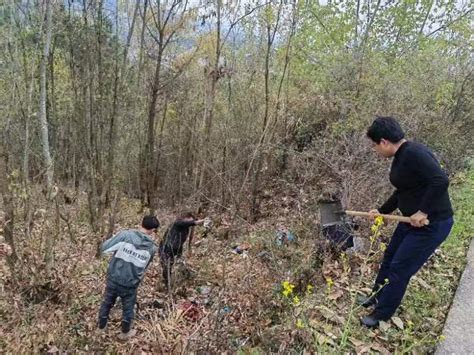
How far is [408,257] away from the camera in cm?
323

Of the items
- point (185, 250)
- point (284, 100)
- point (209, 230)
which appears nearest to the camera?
point (185, 250)

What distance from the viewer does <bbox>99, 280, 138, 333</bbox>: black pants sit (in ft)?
15.7

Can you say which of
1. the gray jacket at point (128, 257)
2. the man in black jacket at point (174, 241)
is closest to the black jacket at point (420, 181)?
the gray jacket at point (128, 257)

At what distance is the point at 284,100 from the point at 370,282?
657cm

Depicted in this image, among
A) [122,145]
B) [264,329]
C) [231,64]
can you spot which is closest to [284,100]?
[231,64]

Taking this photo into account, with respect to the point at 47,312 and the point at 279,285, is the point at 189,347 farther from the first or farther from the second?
the point at 47,312

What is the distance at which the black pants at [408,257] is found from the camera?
10.5 feet

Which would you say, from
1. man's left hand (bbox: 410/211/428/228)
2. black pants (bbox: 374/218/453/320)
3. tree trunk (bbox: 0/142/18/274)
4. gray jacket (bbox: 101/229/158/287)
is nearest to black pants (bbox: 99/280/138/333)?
gray jacket (bbox: 101/229/158/287)

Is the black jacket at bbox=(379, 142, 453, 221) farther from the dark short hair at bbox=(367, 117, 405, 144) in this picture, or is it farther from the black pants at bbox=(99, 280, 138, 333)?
the black pants at bbox=(99, 280, 138, 333)

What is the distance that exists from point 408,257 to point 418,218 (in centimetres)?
37

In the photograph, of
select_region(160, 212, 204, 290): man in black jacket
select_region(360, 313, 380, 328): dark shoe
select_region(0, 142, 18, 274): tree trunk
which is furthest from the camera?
select_region(160, 212, 204, 290): man in black jacket

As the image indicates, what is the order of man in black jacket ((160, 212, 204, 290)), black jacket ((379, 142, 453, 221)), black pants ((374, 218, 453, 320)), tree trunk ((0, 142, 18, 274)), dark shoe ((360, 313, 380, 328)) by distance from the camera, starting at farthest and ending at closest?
man in black jacket ((160, 212, 204, 290)), tree trunk ((0, 142, 18, 274)), dark shoe ((360, 313, 380, 328)), black pants ((374, 218, 453, 320)), black jacket ((379, 142, 453, 221))

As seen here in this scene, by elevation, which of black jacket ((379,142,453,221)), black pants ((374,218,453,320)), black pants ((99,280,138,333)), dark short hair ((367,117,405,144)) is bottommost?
black pants ((99,280,138,333))

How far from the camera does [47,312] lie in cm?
497
